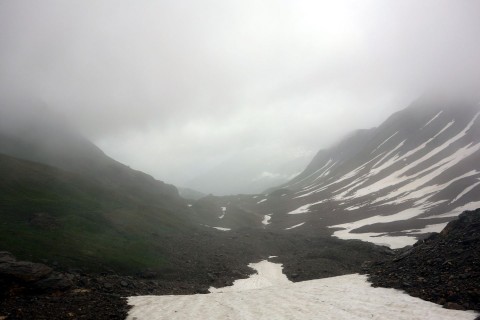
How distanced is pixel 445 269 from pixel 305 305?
12816 mm

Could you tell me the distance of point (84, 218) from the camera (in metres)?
63.3

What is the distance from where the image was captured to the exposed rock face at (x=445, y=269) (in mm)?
21453

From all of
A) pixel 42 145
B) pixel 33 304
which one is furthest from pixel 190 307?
pixel 42 145

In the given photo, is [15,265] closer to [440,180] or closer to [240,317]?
[240,317]

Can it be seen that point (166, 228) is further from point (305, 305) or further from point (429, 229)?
point (429, 229)

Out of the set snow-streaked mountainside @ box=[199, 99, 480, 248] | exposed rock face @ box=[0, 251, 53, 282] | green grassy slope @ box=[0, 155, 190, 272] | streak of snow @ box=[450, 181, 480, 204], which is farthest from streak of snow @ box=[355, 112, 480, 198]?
exposed rock face @ box=[0, 251, 53, 282]

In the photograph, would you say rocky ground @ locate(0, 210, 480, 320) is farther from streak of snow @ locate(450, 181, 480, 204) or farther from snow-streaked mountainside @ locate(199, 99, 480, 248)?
streak of snow @ locate(450, 181, 480, 204)

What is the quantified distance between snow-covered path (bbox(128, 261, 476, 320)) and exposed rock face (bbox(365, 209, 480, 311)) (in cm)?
125

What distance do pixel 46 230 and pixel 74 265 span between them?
49.9 feet

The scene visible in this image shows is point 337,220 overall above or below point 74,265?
above

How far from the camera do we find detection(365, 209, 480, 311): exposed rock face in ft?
70.4

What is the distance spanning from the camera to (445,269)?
2631 cm

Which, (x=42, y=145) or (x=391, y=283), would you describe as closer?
(x=391, y=283)

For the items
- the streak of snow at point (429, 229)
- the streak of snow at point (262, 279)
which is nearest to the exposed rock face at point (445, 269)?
the streak of snow at point (262, 279)
